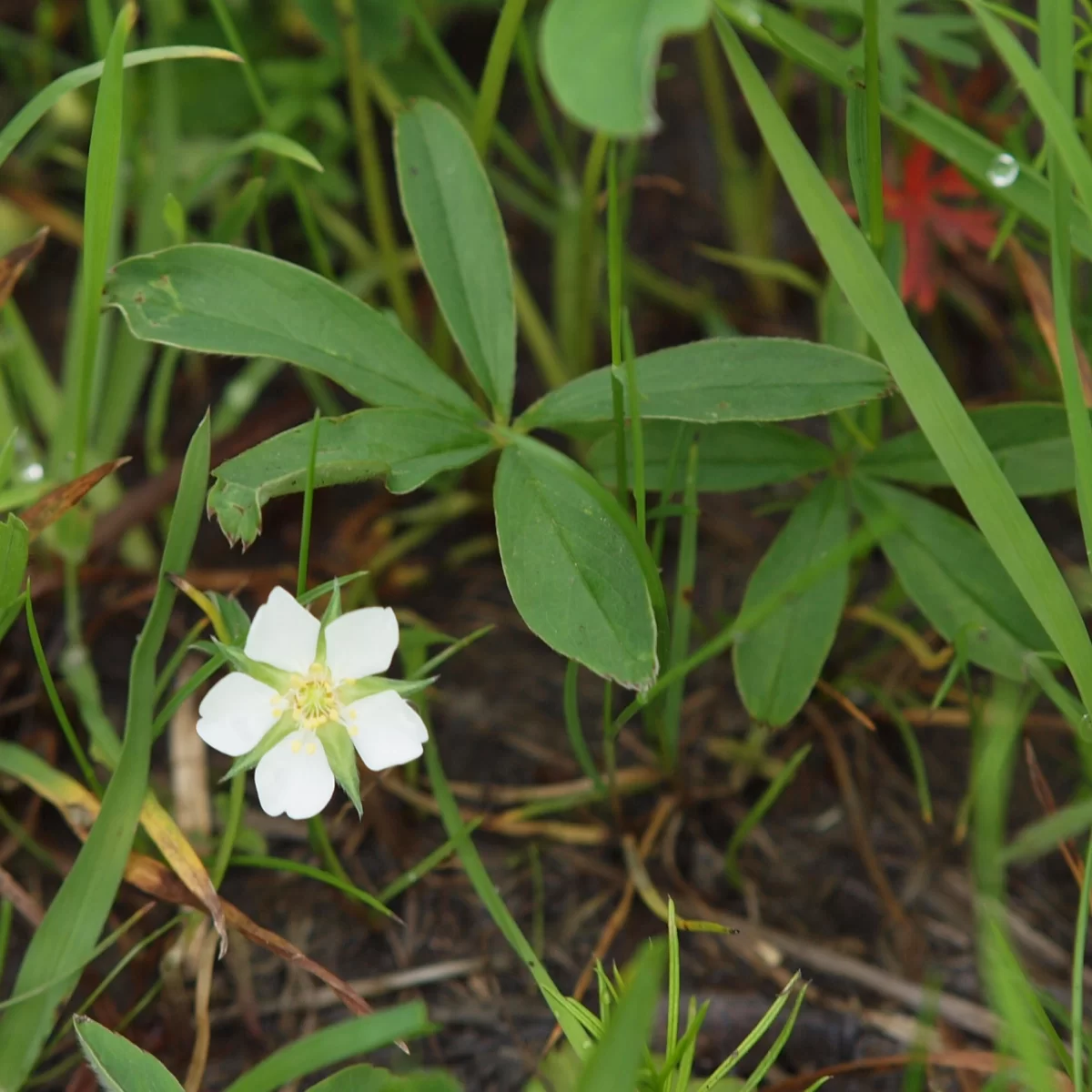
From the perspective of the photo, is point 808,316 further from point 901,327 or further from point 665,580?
Answer: point 901,327

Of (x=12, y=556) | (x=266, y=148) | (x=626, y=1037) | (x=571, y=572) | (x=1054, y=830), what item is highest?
(x=266, y=148)

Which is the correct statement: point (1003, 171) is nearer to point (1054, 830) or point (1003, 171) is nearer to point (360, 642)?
point (1054, 830)

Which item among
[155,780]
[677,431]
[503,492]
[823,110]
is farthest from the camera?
[823,110]

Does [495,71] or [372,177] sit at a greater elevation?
[495,71]

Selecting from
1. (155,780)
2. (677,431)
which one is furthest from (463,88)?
(155,780)

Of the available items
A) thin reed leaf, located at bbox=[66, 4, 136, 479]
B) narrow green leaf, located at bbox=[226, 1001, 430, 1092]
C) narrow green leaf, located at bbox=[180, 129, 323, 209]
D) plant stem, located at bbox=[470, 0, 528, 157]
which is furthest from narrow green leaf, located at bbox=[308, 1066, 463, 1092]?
plant stem, located at bbox=[470, 0, 528, 157]

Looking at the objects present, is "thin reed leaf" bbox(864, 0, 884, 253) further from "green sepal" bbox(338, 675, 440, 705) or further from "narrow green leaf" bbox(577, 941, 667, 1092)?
"narrow green leaf" bbox(577, 941, 667, 1092)

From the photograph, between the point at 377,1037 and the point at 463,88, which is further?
the point at 463,88

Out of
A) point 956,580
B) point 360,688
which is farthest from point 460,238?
point 956,580
